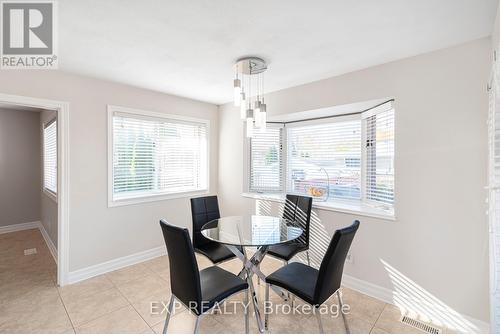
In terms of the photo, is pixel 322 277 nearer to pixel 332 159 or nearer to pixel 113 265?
pixel 332 159

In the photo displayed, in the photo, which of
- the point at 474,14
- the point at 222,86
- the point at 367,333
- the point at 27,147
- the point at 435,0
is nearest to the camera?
the point at 435,0

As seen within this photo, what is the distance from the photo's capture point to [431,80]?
2160 mm

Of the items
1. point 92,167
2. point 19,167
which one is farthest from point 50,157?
point 92,167

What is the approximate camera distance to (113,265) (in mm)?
3117

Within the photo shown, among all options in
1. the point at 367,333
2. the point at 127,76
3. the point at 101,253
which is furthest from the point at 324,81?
the point at 101,253

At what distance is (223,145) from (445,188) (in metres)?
3.07

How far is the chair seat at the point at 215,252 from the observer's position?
7.93ft

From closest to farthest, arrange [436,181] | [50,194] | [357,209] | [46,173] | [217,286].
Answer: [217,286], [436,181], [357,209], [50,194], [46,173]

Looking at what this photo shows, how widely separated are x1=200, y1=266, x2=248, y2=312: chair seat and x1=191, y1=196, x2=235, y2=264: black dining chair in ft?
1.35

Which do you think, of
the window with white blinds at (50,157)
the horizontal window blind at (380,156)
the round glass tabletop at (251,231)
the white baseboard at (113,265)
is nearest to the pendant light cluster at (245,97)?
the round glass tabletop at (251,231)

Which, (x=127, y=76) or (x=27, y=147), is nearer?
(x=127, y=76)

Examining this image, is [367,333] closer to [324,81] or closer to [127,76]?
[324,81]

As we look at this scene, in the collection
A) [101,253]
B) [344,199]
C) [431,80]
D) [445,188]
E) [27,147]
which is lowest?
[101,253]

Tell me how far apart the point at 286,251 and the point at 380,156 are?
152cm
